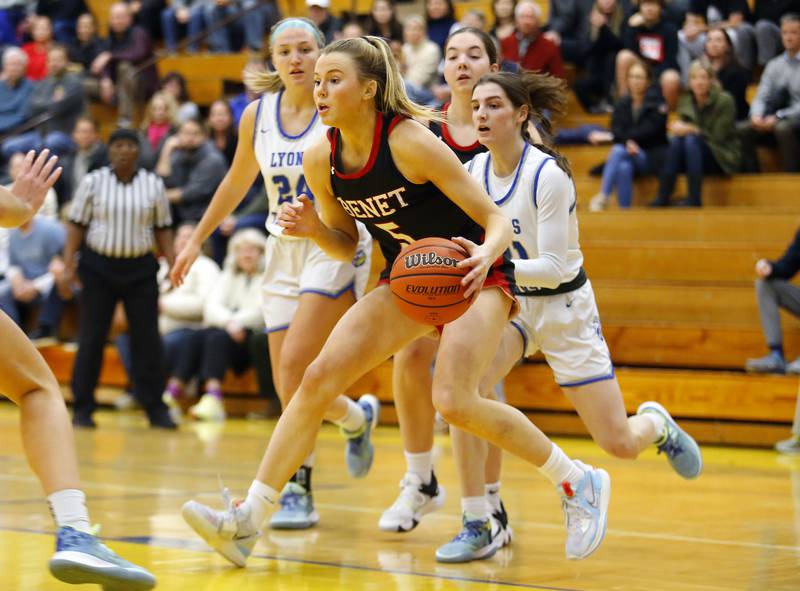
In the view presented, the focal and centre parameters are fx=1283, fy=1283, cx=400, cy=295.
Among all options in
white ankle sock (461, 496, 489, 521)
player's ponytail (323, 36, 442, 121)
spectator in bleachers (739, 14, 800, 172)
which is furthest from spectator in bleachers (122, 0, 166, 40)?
white ankle sock (461, 496, 489, 521)

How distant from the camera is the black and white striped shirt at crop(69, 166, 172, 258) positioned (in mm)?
9797

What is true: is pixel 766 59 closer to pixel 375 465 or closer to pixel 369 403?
pixel 375 465

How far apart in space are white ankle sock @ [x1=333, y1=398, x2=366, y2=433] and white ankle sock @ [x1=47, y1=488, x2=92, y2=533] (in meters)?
2.18

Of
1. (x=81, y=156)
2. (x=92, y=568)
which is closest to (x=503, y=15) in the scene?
(x=81, y=156)

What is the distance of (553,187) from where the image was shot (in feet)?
15.7

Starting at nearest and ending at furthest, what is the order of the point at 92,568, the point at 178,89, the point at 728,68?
the point at 92,568, the point at 728,68, the point at 178,89

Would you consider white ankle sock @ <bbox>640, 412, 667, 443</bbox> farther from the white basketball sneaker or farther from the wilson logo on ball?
the wilson logo on ball

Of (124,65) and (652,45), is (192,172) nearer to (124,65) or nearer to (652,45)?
(124,65)

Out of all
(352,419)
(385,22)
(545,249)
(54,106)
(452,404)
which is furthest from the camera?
(54,106)

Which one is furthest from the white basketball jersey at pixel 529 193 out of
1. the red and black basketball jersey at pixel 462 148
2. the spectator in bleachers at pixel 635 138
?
the spectator in bleachers at pixel 635 138

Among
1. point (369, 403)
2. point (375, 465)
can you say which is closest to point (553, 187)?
point (369, 403)

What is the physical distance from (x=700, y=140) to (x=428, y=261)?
7294 millimetres

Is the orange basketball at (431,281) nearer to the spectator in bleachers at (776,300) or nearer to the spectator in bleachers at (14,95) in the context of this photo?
the spectator in bleachers at (776,300)

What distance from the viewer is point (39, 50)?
1655 cm
